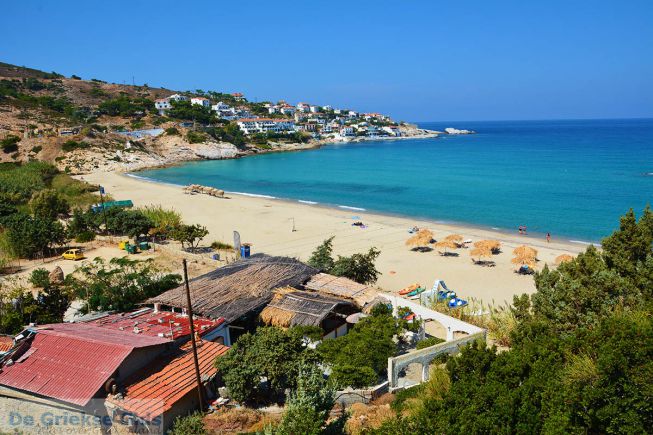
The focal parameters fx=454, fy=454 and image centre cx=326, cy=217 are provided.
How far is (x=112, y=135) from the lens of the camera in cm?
7988

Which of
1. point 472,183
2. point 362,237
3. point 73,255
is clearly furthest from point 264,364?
point 472,183

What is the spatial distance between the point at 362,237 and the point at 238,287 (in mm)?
16360

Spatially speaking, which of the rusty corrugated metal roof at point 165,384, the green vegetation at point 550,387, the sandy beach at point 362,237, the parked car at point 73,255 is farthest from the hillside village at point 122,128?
the green vegetation at point 550,387

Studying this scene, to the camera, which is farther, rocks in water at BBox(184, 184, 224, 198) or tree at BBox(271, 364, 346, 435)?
rocks in water at BBox(184, 184, 224, 198)

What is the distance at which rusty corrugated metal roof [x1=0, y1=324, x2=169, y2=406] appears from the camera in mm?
9539

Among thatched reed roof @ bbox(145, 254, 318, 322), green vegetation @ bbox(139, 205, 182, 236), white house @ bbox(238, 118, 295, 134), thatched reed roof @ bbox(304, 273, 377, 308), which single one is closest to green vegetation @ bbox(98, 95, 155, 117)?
white house @ bbox(238, 118, 295, 134)

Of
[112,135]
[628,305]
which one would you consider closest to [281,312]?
[628,305]

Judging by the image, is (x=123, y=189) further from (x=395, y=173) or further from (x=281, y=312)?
(x=281, y=312)

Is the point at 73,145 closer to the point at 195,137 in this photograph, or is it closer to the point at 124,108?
the point at 195,137

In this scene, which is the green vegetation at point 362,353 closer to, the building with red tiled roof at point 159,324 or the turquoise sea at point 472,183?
the building with red tiled roof at point 159,324

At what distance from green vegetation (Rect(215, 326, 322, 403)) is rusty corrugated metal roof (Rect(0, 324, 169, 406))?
198 cm

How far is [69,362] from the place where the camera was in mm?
10125

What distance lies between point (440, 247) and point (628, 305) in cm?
1630

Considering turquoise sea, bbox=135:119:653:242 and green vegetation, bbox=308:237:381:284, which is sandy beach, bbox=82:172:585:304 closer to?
green vegetation, bbox=308:237:381:284
